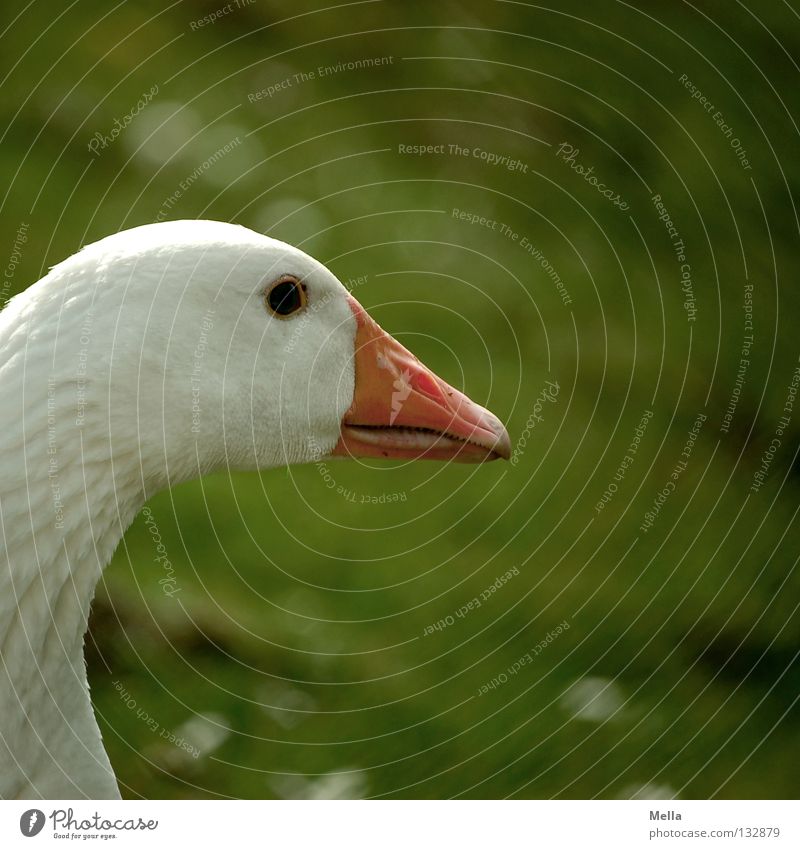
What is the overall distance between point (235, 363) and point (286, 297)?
0.34ft

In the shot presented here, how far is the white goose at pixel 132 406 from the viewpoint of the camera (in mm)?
1198

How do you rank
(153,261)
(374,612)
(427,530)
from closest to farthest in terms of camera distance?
(153,261), (374,612), (427,530)

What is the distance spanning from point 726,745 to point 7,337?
1903mm

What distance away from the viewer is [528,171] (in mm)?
3404

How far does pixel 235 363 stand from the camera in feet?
4.28

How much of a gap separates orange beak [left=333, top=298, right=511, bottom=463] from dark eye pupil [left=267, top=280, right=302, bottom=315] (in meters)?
0.12

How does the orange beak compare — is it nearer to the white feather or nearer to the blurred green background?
the white feather

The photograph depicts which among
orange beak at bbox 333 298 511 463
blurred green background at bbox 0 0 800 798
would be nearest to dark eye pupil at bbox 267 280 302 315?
orange beak at bbox 333 298 511 463

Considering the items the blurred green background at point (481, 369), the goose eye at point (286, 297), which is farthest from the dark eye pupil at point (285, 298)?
the blurred green background at point (481, 369)

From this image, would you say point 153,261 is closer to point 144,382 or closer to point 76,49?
point 144,382

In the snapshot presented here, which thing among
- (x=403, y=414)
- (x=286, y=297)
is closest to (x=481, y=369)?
(x=403, y=414)

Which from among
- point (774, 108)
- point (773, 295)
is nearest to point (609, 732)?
point (773, 295)

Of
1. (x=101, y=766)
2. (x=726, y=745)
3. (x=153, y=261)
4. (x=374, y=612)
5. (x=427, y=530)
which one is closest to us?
(x=153, y=261)

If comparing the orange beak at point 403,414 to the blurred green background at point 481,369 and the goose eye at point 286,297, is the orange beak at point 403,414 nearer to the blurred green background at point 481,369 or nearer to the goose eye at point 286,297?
the goose eye at point 286,297
